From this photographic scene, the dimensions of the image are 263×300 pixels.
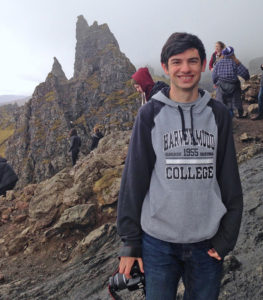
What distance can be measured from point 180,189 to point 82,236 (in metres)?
8.06

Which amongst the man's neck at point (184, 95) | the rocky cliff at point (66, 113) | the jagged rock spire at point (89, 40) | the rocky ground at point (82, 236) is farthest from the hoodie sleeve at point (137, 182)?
the jagged rock spire at point (89, 40)

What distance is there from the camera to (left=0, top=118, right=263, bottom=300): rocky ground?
5.25 m

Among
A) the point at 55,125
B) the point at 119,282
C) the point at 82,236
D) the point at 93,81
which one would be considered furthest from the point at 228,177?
the point at 93,81

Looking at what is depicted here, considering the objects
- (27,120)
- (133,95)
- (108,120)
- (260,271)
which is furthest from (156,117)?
(27,120)

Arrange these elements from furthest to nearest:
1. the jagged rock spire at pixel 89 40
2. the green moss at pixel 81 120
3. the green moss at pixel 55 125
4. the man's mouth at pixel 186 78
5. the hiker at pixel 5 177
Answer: the jagged rock spire at pixel 89 40, the green moss at pixel 81 120, the green moss at pixel 55 125, the hiker at pixel 5 177, the man's mouth at pixel 186 78

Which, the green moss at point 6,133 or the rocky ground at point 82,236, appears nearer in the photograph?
the rocky ground at point 82,236

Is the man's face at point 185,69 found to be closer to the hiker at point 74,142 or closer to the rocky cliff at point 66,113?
the hiker at point 74,142

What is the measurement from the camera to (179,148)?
7.93 ft

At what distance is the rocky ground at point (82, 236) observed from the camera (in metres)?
5.25

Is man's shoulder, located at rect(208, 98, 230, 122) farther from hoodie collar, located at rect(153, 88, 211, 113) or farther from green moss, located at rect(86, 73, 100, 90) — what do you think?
green moss, located at rect(86, 73, 100, 90)

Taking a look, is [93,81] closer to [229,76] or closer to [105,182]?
[105,182]

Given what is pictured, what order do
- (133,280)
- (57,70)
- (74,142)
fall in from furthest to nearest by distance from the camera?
(57,70)
(74,142)
(133,280)

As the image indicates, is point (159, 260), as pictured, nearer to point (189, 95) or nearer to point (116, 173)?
point (189, 95)

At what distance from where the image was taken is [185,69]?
7.95 feet
